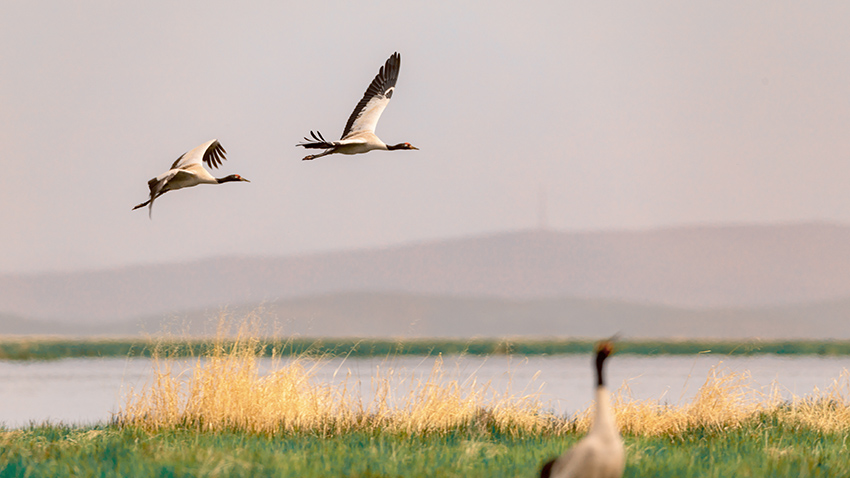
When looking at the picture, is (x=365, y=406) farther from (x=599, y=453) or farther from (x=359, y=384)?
(x=599, y=453)

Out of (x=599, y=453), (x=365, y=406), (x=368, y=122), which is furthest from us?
(x=368, y=122)

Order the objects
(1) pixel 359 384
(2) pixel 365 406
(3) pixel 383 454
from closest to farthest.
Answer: (3) pixel 383 454 < (1) pixel 359 384 < (2) pixel 365 406

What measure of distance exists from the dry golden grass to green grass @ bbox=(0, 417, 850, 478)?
43 cm

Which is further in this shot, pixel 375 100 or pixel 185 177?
pixel 375 100

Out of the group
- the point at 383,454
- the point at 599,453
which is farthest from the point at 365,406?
the point at 599,453

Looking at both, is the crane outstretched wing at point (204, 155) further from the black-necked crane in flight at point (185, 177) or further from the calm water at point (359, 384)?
the calm water at point (359, 384)

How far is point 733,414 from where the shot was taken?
473 inches

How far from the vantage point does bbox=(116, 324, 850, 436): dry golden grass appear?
11180 mm

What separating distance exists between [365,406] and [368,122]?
435 cm

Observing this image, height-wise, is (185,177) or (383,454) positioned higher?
(185,177)

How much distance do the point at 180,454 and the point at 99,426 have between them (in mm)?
3870

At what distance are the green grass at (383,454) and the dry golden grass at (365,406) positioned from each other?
432mm

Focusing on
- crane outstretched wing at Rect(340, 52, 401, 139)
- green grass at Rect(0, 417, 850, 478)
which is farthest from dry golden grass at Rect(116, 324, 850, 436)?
crane outstretched wing at Rect(340, 52, 401, 139)

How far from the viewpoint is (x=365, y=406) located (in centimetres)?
1174
